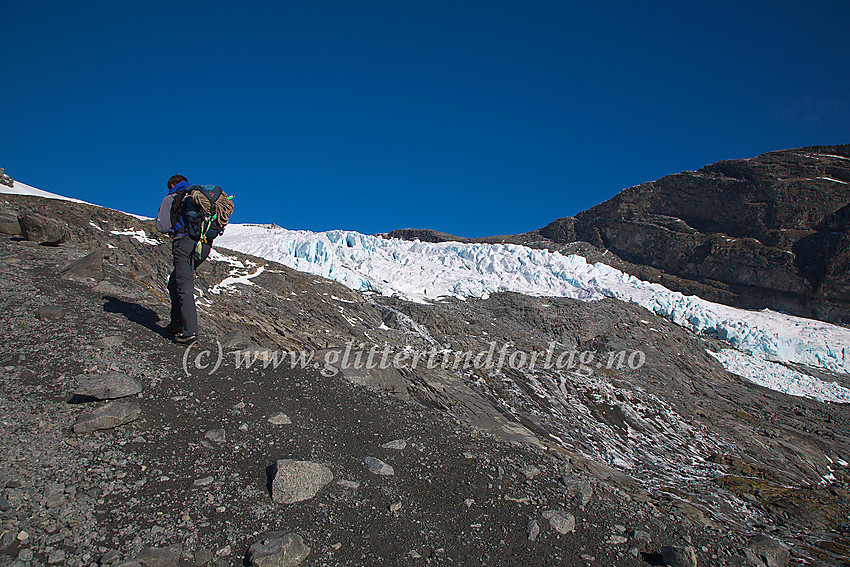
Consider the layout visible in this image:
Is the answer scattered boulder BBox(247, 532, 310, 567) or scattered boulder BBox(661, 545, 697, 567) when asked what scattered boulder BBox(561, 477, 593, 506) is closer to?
scattered boulder BBox(661, 545, 697, 567)

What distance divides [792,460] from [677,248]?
121ft

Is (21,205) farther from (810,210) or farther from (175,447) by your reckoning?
(810,210)

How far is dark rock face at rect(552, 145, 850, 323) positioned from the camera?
134 feet

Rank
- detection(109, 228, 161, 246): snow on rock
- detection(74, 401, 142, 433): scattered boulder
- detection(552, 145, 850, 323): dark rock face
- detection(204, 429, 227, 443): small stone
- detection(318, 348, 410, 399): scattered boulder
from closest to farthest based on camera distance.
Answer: detection(74, 401, 142, 433): scattered boulder, detection(204, 429, 227, 443): small stone, detection(318, 348, 410, 399): scattered boulder, detection(109, 228, 161, 246): snow on rock, detection(552, 145, 850, 323): dark rock face

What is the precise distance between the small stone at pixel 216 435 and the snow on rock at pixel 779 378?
28297 mm

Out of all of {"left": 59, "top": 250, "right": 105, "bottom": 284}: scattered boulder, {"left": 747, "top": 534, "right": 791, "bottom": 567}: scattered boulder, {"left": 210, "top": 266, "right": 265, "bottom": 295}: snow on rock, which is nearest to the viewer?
{"left": 747, "top": 534, "right": 791, "bottom": 567}: scattered boulder

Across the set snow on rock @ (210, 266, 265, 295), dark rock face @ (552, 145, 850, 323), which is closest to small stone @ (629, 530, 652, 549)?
snow on rock @ (210, 266, 265, 295)

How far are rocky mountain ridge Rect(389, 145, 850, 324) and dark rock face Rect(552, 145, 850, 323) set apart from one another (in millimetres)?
94

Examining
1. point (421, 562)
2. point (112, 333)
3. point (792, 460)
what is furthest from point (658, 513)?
point (792, 460)

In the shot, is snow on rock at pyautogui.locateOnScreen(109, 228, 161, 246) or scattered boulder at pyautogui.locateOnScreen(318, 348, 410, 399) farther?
snow on rock at pyautogui.locateOnScreen(109, 228, 161, 246)

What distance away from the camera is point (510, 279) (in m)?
31.6

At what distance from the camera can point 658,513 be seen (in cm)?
449

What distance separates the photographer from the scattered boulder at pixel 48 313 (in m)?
5.59

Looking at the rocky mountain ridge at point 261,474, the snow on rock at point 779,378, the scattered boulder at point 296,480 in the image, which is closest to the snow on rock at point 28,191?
the rocky mountain ridge at point 261,474
